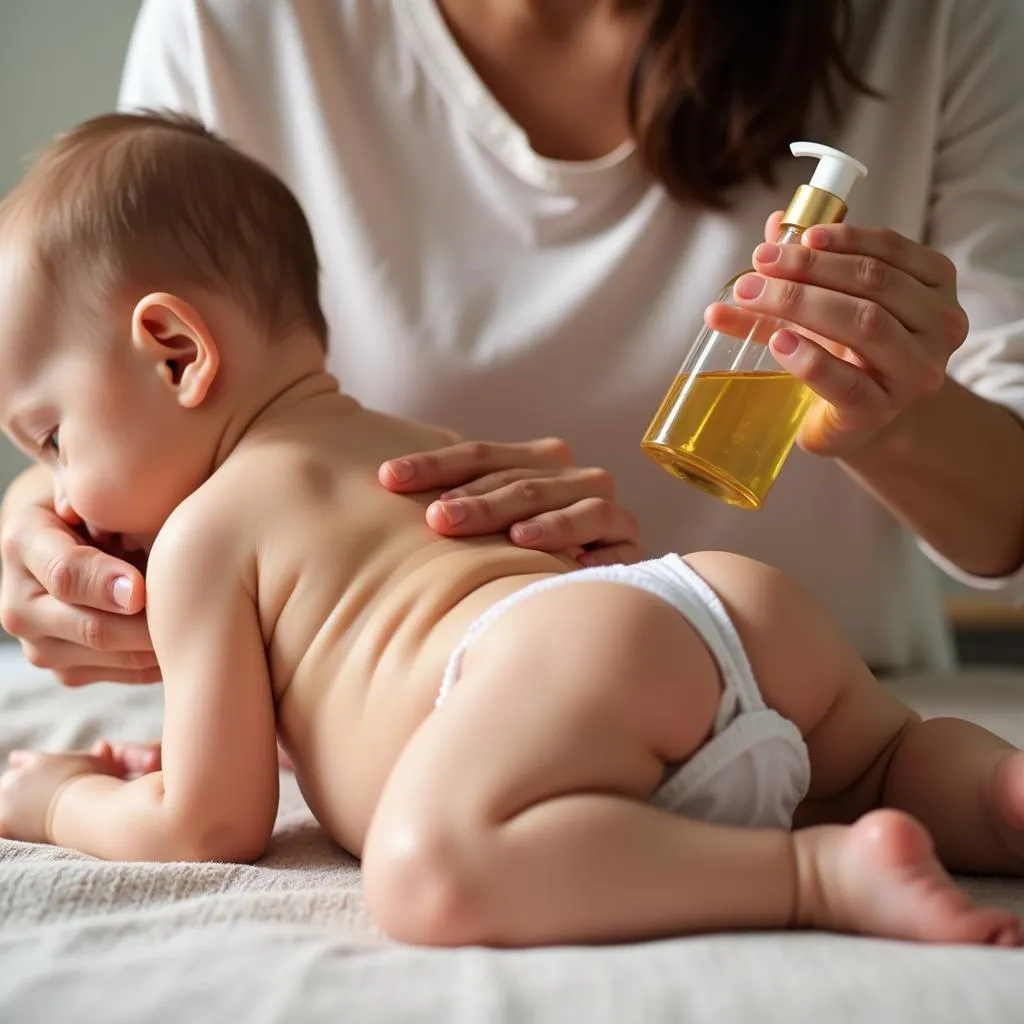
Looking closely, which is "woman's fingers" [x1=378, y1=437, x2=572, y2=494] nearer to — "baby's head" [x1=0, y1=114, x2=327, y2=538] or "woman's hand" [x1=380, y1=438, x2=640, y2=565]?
"woman's hand" [x1=380, y1=438, x2=640, y2=565]

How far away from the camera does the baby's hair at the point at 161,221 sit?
2.56 ft

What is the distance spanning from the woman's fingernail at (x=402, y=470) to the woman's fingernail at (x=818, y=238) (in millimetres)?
275

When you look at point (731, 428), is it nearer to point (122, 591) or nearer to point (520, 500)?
point (520, 500)

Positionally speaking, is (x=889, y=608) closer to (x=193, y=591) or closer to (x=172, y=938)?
(x=193, y=591)

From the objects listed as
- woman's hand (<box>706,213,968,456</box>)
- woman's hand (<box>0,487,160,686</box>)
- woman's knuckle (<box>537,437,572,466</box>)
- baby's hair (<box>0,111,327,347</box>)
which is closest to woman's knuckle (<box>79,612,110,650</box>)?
woman's hand (<box>0,487,160,686</box>)

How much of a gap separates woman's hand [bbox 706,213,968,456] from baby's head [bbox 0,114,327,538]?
1.05ft

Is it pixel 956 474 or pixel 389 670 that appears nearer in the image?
pixel 389 670

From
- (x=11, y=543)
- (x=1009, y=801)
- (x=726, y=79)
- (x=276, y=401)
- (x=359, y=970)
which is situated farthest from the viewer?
(x=726, y=79)

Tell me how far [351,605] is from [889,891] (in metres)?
0.33

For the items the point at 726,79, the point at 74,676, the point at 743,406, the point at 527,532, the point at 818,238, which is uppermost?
the point at 726,79

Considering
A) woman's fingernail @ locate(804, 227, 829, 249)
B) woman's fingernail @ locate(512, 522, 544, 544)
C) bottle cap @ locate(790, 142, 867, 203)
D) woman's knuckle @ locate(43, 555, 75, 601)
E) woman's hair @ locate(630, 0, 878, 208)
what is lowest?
woman's knuckle @ locate(43, 555, 75, 601)

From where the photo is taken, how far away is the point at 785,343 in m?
0.70

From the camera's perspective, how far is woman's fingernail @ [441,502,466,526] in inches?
28.5

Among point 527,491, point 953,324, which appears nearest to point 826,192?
point 953,324
